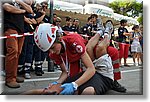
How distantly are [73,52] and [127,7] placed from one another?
0.56 m

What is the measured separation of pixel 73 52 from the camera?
1.67 m

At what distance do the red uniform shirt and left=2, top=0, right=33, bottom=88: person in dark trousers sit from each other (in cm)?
32

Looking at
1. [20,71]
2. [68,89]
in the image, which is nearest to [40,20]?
[20,71]

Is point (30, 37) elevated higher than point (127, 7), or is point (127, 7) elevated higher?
point (127, 7)

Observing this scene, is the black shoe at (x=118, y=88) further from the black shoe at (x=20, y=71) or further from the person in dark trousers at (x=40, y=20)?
the black shoe at (x=20, y=71)

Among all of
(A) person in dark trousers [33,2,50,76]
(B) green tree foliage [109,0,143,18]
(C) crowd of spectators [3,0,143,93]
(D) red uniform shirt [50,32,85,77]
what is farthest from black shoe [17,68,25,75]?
(B) green tree foliage [109,0,143,18]

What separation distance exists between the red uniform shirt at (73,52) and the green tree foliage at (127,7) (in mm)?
418

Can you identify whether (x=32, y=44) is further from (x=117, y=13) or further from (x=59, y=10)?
(x=117, y=13)

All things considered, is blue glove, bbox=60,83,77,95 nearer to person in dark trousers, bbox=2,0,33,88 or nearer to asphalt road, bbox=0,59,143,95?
asphalt road, bbox=0,59,143,95

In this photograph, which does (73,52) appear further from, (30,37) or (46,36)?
(30,37)

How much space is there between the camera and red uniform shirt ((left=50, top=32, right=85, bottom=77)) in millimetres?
1637

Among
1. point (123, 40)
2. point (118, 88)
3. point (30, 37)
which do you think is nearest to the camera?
point (118, 88)

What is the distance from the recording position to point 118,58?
202cm

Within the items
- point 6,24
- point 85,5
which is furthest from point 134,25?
point 6,24
